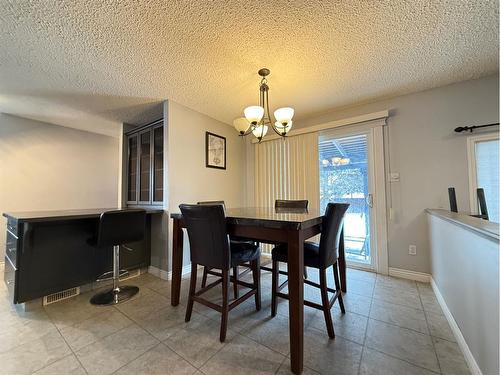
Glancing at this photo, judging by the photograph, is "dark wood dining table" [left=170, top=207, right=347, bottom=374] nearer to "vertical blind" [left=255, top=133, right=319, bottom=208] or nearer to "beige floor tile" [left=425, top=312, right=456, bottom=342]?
"beige floor tile" [left=425, top=312, right=456, bottom=342]

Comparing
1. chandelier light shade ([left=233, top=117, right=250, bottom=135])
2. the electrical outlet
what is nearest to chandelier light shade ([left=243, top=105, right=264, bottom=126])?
chandelier light shade ([left=233, top=117, right=250, bottom=135])

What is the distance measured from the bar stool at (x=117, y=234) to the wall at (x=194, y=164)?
0.56 metres

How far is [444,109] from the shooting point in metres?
2.48

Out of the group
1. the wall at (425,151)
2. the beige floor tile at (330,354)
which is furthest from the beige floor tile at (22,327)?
the wall at (425,151)

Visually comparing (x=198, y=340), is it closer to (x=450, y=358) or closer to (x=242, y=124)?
(x=450, y=358)

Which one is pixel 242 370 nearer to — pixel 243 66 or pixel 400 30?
pixel 243 66

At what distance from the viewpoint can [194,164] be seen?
311 cm

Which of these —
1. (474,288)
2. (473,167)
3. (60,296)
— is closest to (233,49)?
(474,288)

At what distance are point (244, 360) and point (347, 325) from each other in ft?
2.88

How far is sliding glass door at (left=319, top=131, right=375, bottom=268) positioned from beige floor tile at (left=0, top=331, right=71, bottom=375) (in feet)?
10.4

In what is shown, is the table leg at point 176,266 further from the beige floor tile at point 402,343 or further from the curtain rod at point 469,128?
the curtain rod at point 469,128

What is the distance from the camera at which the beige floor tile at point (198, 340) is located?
4.48ft

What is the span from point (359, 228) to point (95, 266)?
11.1 feet

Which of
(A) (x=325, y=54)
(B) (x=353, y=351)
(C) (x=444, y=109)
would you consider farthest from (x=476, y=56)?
(B) (x=353, y=351)
